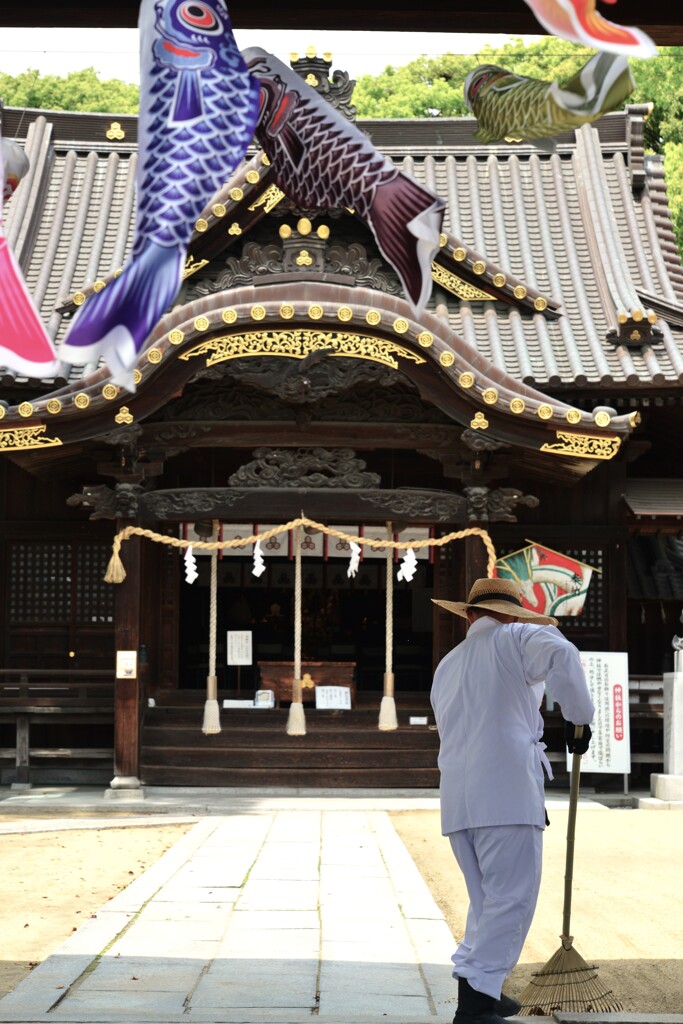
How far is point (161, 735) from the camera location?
1425cm

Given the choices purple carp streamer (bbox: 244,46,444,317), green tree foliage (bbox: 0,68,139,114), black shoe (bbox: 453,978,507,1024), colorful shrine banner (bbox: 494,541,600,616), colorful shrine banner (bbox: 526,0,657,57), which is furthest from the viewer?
green tree foliage (bbox: 0,68,139,114)

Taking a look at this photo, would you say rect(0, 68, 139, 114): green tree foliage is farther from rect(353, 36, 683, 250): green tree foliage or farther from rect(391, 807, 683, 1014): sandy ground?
rect(391, 807, 683, 1014): sandy ground

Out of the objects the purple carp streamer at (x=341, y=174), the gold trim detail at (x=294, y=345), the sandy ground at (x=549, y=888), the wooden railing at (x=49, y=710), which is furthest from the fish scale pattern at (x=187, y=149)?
the wooden railing at (x=49, y=710)

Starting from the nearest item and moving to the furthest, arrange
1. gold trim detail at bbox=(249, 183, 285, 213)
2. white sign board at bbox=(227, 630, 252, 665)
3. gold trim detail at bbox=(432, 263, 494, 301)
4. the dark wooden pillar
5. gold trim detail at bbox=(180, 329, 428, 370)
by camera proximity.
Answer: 1. gold trim detail at bbox=(180, 329, 428, 370)
2. the dark wooden pillar
3. gold trim detail at bbox=(249, 183, 285, 213)
4. gold trim detail at bbox=(432, 263, 494, 301)
5. white sign board at bbox=(227, 630, 252, 665)

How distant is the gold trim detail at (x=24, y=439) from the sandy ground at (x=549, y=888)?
12.6 feet

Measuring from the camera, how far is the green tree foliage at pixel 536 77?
2564cm

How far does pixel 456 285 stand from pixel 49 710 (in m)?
6.76

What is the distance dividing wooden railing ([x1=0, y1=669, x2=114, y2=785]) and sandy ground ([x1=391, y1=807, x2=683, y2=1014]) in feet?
12.3

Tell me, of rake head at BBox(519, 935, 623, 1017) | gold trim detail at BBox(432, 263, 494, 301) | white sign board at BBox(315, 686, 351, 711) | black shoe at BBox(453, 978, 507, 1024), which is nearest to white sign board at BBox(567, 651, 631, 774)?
white sign board at BBox(315, 686, 351, 711)

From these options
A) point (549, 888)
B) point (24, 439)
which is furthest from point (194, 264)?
point (549, 888)

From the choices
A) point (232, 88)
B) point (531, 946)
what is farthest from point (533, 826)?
point (232, 88)

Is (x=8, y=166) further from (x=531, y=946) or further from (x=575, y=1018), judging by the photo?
(x=531, y=946)

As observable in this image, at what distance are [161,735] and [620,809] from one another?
494 centimetres

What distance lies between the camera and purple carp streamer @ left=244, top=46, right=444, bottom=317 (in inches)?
179
